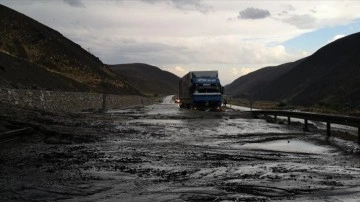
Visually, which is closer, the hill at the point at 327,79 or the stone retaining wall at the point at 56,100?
the stone retaining wall at the point at 56,100

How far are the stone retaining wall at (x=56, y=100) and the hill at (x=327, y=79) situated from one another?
122ft

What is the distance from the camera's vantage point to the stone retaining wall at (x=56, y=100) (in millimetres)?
23625

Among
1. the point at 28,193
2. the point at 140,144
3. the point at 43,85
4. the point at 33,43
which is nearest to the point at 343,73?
the point at 33,43

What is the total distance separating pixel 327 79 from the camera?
12150cm

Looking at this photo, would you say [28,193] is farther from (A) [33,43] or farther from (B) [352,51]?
(B) [352,51]

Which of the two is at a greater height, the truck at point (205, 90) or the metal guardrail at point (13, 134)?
the truck at point (205, 90)

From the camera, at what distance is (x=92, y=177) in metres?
9.00

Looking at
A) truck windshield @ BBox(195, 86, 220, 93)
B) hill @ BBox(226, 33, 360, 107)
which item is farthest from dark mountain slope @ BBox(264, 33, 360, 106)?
truck windshield @ BBox(195, 86, 220, 93)

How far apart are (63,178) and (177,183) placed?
201 cm

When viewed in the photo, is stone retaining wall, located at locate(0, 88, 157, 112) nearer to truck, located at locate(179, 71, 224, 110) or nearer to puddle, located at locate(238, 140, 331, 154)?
truck, located at locate(179, 71, 224, 110)

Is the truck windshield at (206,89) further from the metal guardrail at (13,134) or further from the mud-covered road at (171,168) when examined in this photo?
the metal guardrail at (13,134)

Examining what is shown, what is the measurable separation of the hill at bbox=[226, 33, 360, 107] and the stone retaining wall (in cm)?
3717

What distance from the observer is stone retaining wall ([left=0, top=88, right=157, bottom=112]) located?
23.6 metres

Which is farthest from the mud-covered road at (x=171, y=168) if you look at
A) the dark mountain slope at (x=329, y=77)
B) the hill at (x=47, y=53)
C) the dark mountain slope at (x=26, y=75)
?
the dark mountain slope at (x=329, y=77)
